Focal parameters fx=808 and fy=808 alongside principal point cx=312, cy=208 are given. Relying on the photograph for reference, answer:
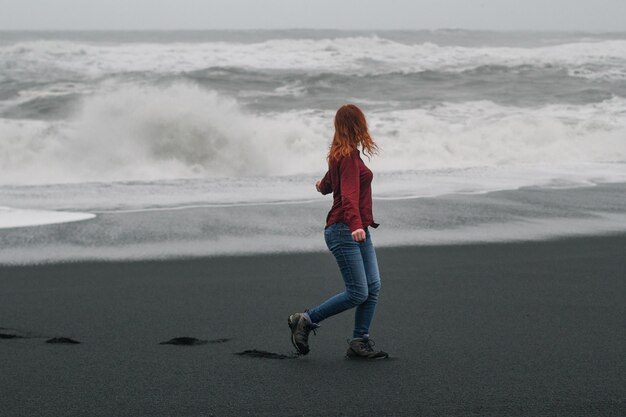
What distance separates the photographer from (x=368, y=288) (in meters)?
4.53

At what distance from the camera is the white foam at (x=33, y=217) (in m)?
8.60

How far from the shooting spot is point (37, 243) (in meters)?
7.57

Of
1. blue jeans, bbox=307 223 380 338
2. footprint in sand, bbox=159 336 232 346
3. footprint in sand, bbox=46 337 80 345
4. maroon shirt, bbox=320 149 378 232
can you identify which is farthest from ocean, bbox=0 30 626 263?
maroon shirt, bbox=320 149 378 232

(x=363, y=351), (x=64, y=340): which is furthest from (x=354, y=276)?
(x=64, y=340)

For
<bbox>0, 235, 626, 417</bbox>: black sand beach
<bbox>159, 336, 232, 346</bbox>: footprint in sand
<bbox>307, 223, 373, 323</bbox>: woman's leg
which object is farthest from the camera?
<bbox>159, 336, 232, 346</bbox>: footprint in sand

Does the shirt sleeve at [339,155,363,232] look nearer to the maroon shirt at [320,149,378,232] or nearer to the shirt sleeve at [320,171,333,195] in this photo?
the maroon shirt at [320,149,378,232]

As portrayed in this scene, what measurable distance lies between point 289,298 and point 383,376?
1709 mm

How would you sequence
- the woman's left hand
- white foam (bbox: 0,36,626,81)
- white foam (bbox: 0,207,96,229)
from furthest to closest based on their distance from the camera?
white foam (bbox: 0,36,626,81), white foam (bbox: 0,207,96,229), the woman's left hand

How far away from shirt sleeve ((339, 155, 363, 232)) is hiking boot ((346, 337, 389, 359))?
2.22 feet

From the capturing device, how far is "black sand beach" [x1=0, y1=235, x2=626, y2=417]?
3.87 m

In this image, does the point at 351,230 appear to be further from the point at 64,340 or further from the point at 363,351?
the point at 64,340

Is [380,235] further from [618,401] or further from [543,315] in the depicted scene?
[618,401]

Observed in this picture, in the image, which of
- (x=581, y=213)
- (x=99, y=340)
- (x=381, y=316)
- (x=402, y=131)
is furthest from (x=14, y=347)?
(x=402, y=131)

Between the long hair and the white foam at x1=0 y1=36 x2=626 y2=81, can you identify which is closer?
the long hair
